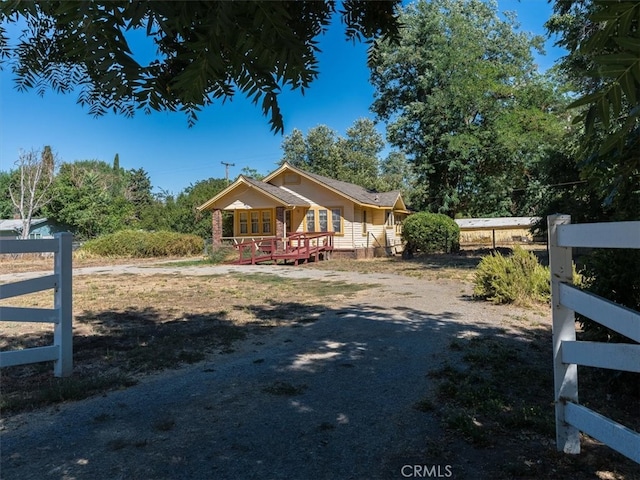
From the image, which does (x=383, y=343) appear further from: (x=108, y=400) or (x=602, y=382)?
(x=108, y=400)

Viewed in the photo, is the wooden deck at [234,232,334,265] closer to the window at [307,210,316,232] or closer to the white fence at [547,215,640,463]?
the window at [307,210,316,232]

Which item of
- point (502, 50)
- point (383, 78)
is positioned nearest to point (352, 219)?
point (383, 78)

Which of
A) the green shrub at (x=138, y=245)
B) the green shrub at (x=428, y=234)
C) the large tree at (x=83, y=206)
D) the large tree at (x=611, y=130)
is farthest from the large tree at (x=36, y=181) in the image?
the large tree at (x=611, y=130)

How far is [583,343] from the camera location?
94.1 inches

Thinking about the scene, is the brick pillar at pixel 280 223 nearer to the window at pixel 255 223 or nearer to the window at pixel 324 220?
the window at pixel 255 223

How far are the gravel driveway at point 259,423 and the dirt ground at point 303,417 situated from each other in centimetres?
1

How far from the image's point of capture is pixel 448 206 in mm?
25766

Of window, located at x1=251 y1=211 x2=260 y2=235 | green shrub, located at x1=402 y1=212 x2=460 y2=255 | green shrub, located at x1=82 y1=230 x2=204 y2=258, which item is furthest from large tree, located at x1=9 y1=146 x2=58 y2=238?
green shrub, located at x1=402 y1=212 x2=460 y2=255

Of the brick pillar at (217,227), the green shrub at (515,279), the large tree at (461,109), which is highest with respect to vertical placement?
the large tree at (461,109)

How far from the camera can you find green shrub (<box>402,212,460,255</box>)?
22.7 meters

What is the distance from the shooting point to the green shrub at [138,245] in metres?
25.5

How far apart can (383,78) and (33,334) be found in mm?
24461

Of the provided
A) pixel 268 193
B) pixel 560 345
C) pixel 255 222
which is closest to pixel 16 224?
pixel 255 222

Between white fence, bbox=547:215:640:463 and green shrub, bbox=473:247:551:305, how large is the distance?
5709mm
